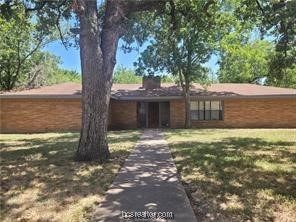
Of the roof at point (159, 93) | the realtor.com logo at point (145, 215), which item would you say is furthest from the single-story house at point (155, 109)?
the realtor.com logo at point (145, 215)

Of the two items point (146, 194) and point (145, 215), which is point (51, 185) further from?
point (145, 215)

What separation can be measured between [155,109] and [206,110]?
3899 mm

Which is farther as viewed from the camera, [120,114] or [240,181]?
[120,114]

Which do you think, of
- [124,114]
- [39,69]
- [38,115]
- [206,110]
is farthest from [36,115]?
[39,69]

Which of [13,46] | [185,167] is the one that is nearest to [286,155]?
[185,167]

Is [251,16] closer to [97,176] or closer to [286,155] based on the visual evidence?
[286,155]

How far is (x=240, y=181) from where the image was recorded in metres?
8.82

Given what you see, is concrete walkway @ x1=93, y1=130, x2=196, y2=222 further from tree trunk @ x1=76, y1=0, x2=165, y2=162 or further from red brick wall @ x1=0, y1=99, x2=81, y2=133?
red brick wall @ x1=0, y1=99, x2=81, y2=133

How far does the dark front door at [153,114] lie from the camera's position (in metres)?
30.6

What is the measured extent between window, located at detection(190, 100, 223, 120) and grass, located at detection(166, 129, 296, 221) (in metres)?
14.6

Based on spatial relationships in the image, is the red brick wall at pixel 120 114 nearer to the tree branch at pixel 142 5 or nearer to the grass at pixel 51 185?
the grass at pixel 51 185

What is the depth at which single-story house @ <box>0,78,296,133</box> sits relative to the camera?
2628cm

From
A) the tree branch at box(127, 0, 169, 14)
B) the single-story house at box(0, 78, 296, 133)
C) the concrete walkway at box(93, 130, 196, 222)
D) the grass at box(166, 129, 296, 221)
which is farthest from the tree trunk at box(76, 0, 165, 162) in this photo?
the single-story house at box(0, 78, 296, 133)

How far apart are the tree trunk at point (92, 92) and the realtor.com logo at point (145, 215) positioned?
539 centimetres
